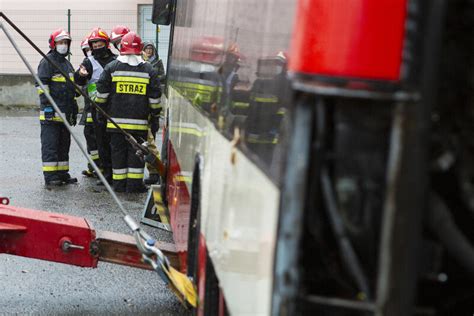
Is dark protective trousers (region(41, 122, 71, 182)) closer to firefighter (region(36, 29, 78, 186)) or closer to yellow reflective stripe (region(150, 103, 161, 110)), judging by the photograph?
firefighter (region(36, 29, 78, 186))

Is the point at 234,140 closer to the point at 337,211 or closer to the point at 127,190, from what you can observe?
the point at 337,211

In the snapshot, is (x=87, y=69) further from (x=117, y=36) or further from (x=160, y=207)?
(x=160, y=207)

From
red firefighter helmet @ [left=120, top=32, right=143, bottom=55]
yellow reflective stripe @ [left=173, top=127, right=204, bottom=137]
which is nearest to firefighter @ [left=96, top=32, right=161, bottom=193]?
red firefighter helmet @ [left=120, top=32, right=143, bottom=55]

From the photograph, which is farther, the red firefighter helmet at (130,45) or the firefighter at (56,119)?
the firefighter at (56,119)

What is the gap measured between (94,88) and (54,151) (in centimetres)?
113

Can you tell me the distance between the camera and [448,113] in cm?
180

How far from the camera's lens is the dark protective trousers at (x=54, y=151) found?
1023 centimetres

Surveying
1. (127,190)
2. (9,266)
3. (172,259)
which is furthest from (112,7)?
(172,259)

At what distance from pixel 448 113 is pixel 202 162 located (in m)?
2.04

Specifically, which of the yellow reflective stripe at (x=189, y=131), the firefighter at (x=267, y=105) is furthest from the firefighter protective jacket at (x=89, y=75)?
the firefighter at (x=267, y=105)

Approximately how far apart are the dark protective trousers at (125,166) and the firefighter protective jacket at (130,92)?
0.26 meters

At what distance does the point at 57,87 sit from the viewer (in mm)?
10125

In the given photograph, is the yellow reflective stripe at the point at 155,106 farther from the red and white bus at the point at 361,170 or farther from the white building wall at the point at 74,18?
the white building wall at the point at 74,18

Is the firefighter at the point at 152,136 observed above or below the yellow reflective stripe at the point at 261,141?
below
